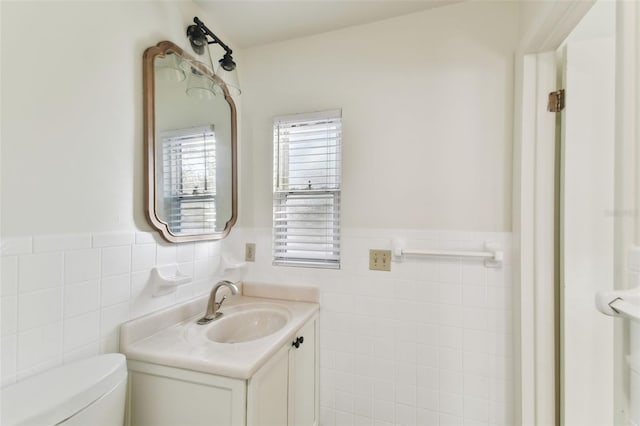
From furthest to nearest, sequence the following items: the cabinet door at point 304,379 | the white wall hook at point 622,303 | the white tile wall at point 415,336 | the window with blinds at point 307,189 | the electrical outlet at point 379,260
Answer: the window with blinds at point 307,189 < the electrical outlet at point 379,260 < the white tile wall at point 415,336 < the cabinet door at point 304,379 < the white wall hook at point 622,303

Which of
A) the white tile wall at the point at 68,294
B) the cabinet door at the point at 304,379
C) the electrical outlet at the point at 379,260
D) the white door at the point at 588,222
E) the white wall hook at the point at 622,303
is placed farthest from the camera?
the electrical outlet at the point at 379,260

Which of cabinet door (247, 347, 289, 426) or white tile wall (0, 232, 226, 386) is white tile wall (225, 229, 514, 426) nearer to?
cabinet door (247, 347, 289, 426)

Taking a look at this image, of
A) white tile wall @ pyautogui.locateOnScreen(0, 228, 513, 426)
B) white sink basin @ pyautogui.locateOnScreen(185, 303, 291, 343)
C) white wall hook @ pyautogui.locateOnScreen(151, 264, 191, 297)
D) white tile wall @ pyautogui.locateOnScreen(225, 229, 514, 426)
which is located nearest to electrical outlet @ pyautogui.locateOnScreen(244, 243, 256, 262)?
white tile wall @ pyautogui.locateOnScreen(0, 228, 513, 426)

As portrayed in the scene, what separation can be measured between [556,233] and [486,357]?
68 centimetres

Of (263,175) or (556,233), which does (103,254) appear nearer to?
(263,175)

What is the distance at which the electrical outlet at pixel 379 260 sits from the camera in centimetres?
153

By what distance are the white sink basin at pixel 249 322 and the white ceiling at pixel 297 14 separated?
1621mm

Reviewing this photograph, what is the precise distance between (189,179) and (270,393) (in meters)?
1.04

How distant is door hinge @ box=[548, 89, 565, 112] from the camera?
1204mm

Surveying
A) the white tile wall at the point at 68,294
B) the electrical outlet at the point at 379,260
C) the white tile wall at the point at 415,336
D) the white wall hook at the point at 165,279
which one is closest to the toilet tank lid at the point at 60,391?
the white tile wall at the point at 68,294

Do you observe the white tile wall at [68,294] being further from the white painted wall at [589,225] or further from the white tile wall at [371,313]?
the white painted wall at [589,225]

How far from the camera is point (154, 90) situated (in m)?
1.19

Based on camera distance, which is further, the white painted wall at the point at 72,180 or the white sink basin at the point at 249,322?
the white sink basin at the point at 249,322

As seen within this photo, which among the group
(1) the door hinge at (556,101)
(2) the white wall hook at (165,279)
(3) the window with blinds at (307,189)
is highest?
(1) the door hinge at (556,101)
